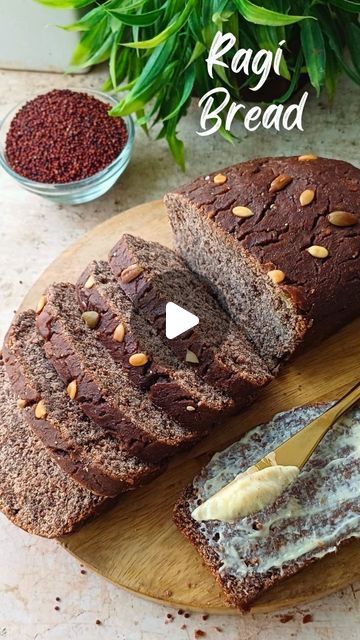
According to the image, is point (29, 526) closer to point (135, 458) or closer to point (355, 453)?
point (135, 458)

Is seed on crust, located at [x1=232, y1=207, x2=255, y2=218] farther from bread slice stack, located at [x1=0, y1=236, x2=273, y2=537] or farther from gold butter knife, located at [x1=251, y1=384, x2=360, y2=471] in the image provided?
gold butter knife, located at [x1=251, y1=384, x2=360, y2=471]

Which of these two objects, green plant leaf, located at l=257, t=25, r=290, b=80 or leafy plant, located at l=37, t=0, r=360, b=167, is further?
green plant leaf, located at l=257, t=25, r=290, b=80

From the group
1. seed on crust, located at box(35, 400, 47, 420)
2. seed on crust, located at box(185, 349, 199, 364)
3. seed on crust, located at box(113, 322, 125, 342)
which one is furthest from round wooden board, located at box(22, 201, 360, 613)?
seed on crust, located at box(113, 322, 125, 342)

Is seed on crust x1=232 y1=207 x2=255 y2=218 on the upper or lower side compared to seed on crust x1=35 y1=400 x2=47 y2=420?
lower

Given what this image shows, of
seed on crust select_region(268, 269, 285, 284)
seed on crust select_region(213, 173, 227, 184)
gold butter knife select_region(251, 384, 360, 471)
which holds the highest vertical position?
seed on crust select_region(213, 173, 227, 184)

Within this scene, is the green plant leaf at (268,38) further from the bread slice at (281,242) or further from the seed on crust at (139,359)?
the seed on crust at (139,359)

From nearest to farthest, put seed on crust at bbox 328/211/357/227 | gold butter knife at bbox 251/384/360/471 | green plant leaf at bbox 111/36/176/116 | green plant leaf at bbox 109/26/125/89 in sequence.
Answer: gold butter knife at bbox 251/384/360/471 < seed on crust at bbox 328/211/357/227 < green plant leaf at bbox 111/36/176/116 < green plant leaf at bbox 109/26/125/89

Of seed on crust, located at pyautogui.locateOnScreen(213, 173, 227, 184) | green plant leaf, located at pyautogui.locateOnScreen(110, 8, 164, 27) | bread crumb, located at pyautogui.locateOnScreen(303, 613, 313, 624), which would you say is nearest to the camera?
bread crumb, located at pyautogui.locateOnScreen(303, 613, 313, 624)
